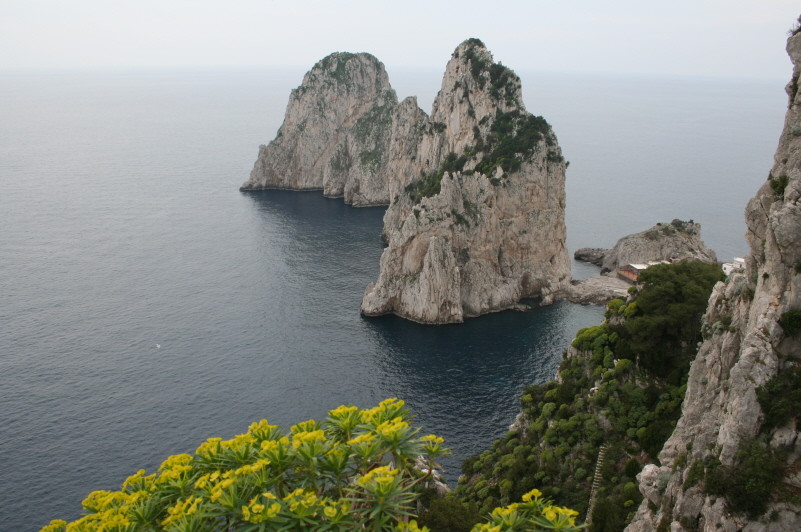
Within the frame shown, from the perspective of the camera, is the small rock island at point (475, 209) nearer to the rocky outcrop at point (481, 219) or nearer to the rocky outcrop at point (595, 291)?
the rocky outcrop at point (481, 219)

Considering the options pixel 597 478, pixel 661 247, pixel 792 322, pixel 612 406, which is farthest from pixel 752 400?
pixel 661 247

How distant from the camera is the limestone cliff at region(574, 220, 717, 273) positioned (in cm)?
10994

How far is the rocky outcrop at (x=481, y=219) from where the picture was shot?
3836 inches

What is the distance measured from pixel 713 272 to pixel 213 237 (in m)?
103

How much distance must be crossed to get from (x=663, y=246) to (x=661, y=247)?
36cm

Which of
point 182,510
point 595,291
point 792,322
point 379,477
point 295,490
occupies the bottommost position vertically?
point 595,291

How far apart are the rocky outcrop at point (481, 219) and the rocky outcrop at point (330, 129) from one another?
57.3 m

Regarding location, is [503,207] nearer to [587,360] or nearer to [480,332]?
[480,332]

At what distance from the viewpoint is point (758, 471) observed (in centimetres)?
2484

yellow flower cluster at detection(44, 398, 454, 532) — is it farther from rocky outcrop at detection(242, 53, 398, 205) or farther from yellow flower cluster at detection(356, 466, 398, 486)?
rocky outcrop at detection(242, 53, 398, 205)

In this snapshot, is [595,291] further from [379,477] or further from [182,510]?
[182,510]

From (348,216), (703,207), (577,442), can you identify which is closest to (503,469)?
(577,442)

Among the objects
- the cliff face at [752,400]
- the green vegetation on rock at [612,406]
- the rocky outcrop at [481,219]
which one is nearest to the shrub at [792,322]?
the cliff face at [752,400]

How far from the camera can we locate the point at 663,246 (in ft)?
362
